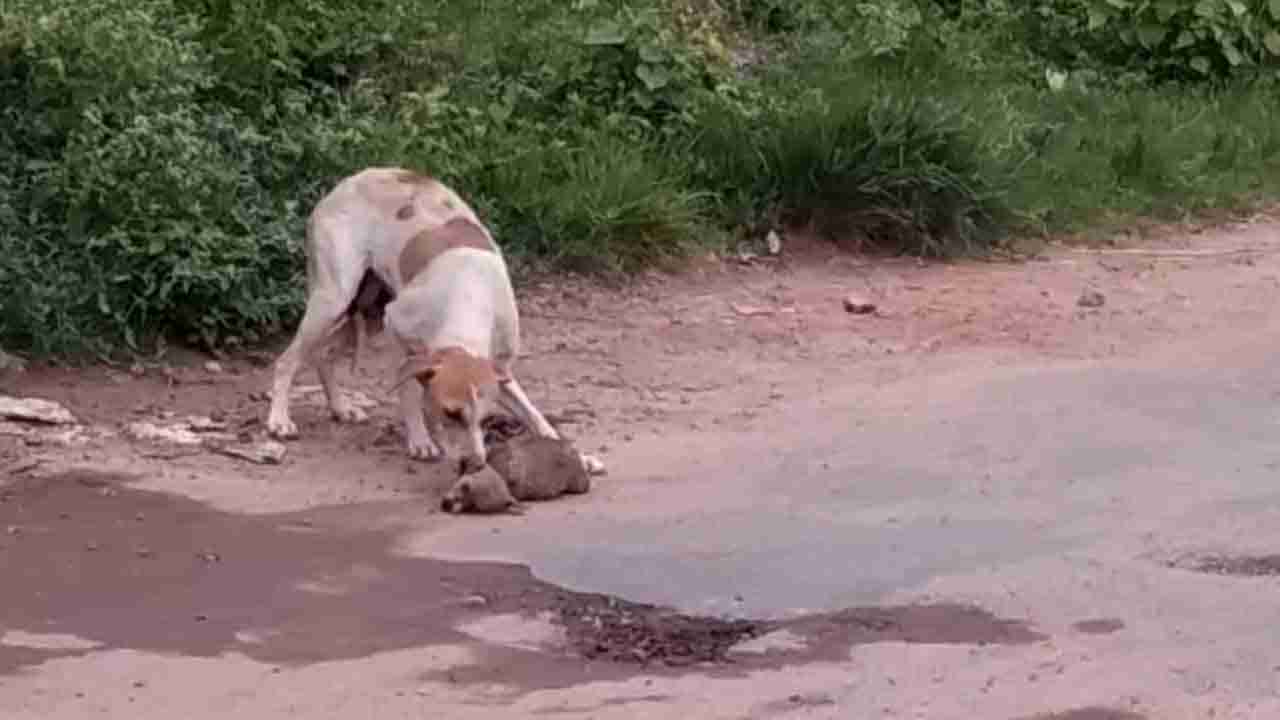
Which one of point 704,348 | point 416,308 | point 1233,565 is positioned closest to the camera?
point 1233,565

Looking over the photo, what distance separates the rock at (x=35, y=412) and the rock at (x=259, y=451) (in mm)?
636

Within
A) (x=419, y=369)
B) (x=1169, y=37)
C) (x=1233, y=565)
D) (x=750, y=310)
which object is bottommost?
(x=750, y=310)

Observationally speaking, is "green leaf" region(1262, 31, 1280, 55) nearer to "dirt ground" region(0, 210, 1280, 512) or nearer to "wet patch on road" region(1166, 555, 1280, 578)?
"dirt ground" region(0, 210, 1280, 512)

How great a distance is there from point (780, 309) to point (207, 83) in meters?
2.61

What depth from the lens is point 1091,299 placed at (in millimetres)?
11570

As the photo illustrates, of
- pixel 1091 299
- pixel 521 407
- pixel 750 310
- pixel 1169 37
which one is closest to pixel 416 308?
pixel 521 407

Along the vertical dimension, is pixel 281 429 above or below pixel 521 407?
below

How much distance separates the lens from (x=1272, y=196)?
13898mm

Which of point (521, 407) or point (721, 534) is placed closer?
point (721, 534)

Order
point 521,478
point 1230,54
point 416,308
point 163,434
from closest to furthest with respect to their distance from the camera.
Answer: point 521,478, point 416,308, point 163,434, point 1230,54

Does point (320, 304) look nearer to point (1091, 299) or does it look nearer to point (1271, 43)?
point (1091, 299)

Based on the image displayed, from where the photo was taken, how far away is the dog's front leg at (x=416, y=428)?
8953 mm

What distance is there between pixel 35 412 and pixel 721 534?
2786 mm

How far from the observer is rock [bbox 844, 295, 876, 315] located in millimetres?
11336
